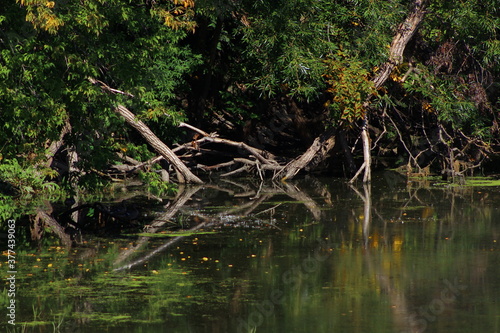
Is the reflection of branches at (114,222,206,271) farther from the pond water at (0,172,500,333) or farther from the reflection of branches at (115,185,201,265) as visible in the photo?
the reflection of branches at (115,185,201,265)

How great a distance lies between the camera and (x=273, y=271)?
848 cm

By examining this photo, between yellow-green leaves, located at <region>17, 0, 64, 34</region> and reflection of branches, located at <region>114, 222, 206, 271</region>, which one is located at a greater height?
yellow-green leaves, located at <region>17, 0, 64, 34</region>

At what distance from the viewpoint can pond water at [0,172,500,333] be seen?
6559 millimetres

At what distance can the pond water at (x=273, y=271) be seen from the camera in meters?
6.56

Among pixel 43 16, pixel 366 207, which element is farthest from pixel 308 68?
pixel 43 16

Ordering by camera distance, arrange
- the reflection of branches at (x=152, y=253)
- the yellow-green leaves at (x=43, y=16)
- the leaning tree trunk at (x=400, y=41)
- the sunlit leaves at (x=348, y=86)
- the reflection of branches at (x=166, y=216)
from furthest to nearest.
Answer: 1. the leaning tree trunk at (x=400, y=41)
2. the sunlit leaves at (x=348, y=86)
3. the reflection of branches at (x=166, y=216)
4. the reflection of branches at (x=152, y=253)
5. the yellow-green leaves at (x=43, y=16)

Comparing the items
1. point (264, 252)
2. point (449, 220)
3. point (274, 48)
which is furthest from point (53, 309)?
point (274, 48)

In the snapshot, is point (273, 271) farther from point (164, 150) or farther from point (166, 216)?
point (164, 150)

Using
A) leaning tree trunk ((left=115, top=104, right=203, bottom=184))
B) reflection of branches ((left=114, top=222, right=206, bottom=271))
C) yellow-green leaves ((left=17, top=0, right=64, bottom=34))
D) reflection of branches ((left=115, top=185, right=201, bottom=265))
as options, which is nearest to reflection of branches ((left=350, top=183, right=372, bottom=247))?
reflection of branches ((left=114, top=222, right=206, bottom=271))

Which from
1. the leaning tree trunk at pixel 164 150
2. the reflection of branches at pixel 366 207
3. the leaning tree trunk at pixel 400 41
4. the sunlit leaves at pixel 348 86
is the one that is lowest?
the reflection of branches at pixel 366 207

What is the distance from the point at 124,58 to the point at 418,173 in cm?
1061

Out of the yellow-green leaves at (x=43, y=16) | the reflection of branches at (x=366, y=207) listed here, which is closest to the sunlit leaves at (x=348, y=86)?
the reflection of branches at (x=366, y=207)

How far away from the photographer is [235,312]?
680 centimetres

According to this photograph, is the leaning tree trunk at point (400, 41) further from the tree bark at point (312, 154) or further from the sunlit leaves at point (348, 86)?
the tree bark at point (312, 154)
